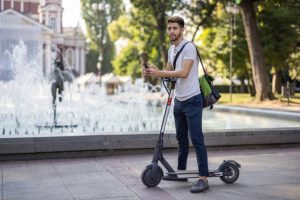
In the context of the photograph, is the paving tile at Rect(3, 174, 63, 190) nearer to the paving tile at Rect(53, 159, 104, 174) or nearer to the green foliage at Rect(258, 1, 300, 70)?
the paving tile at Rect(53, 159, 104, 174)

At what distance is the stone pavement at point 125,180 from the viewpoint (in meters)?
5.54

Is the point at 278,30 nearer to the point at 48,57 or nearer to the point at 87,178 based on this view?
the point at 48,57

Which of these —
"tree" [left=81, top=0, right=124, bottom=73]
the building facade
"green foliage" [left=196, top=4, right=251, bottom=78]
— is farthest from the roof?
"tree" [left=81, top=0, right=124, bottom=73]

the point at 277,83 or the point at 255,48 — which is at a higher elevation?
the point at 255,48

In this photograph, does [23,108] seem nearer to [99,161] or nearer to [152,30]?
[99,161]

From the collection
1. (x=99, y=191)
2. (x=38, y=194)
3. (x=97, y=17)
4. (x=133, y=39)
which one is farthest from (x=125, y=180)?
(x=97, y=17)

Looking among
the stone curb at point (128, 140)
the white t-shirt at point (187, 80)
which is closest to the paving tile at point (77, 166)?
the stone curb at point (128, 140)

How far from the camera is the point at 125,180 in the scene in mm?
6309

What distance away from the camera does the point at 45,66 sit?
3928cm

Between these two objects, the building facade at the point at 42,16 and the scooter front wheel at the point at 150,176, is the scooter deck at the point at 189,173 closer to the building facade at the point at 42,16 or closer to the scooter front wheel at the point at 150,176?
the scooter front wheel at the point at 150,176

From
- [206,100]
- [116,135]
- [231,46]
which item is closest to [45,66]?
[231,46]

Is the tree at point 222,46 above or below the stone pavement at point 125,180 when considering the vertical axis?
above

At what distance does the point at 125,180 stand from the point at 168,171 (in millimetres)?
607

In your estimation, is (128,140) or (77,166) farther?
(128,140)
